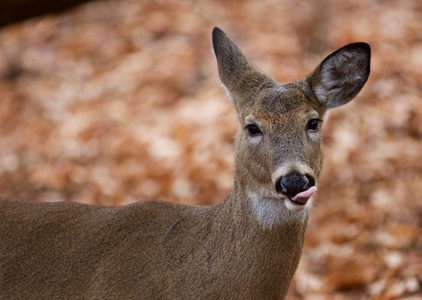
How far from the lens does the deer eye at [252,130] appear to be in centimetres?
396

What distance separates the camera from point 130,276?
3.97 meters

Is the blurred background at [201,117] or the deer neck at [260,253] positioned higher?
the deer neck at [260,253]

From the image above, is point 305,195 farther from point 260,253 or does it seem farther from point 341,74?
point 341,74

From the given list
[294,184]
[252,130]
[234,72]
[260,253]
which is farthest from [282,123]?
[260,253]

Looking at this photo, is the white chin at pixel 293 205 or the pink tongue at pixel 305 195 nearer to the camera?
the pink tongue at pixel 305 195

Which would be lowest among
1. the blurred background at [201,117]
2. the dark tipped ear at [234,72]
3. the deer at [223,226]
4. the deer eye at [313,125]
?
the blurred background at [201,117]

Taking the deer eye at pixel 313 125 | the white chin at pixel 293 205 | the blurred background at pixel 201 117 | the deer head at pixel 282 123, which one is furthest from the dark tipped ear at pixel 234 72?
the blurred background at pixel 201 117

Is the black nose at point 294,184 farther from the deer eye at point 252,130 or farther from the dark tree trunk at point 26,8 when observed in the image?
the dark tree trunk at point 26,8

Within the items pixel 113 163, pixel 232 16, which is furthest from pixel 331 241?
pixel 232 16

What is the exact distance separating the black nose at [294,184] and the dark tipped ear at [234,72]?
91cm

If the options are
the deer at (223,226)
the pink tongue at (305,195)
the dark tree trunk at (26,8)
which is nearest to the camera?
the pink tongue at (305,195)

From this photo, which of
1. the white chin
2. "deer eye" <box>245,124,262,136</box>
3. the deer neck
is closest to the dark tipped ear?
"deer eye" <box>245,124,262,136</box>

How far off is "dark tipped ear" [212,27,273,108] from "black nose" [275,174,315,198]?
0.91m

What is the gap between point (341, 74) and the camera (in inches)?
169
